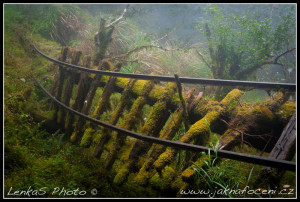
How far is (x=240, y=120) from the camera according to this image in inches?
74.8

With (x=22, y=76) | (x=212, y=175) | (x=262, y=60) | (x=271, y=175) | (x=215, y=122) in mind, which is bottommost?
(x=22, y=76)

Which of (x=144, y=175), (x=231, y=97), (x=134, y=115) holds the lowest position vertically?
(x=144, y=175)

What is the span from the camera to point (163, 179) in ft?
5.84

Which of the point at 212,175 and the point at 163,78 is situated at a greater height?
the point at 163,78

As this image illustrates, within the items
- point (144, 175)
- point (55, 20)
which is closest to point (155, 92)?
point (144, 175)

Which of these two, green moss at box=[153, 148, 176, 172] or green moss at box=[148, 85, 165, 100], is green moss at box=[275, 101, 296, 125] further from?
green moss at box=[148, 85, 165, 100]

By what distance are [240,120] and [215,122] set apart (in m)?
0.27

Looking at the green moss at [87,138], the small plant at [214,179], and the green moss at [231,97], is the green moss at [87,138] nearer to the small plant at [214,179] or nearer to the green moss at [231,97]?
the small plant at [214,179]

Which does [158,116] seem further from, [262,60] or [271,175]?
[262,60]

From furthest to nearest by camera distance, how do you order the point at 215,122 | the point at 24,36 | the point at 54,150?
the point at 24,36 < the point at 54,150 < the point at 215,122

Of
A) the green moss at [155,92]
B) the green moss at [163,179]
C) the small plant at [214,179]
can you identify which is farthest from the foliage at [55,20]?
the small plant at [214,179]

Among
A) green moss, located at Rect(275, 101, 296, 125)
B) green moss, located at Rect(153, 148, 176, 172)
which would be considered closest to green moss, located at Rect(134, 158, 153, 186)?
green moss, located at Rect(153, 148, 176, 172)

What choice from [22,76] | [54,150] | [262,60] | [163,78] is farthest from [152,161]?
[262,60]

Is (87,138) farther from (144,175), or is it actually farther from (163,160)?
(163,160)
